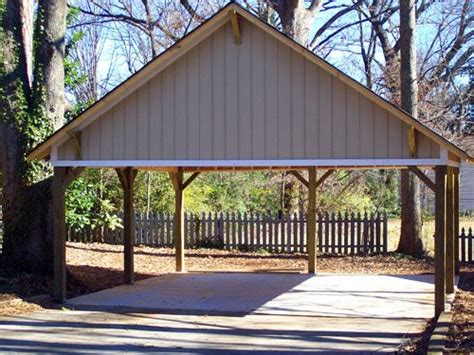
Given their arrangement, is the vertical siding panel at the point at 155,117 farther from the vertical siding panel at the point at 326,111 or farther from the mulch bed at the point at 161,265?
the mulch bed at the point at 161,265

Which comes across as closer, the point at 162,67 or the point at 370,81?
the point at 162,67

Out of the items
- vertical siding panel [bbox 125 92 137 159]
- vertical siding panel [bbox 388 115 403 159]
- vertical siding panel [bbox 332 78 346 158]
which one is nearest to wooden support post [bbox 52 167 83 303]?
vertical siding panel [bbox 125 92 137 159]

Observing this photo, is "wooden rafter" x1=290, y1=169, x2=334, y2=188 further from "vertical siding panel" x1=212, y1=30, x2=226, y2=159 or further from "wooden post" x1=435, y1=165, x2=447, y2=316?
"wooden post" x1=435, y1=165, x2=447, y2=316

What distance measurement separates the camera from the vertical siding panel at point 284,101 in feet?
38.2

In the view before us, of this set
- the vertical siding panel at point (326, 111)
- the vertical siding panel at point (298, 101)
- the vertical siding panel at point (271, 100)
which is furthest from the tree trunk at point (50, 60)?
the vertical siding panel at point (326, 111)

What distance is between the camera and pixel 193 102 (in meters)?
12.0

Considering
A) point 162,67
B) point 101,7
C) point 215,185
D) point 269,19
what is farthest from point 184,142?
point 101,7

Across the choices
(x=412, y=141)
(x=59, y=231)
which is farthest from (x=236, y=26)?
(x=59, y=231)

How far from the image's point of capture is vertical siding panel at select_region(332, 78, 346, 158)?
11461mm

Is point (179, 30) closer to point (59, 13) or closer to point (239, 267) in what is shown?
point (239, 267)

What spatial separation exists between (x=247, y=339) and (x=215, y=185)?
61.4 ft

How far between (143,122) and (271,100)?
85.5 inches

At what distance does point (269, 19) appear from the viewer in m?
29.7

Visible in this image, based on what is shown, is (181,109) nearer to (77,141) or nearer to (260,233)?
(77,141)
